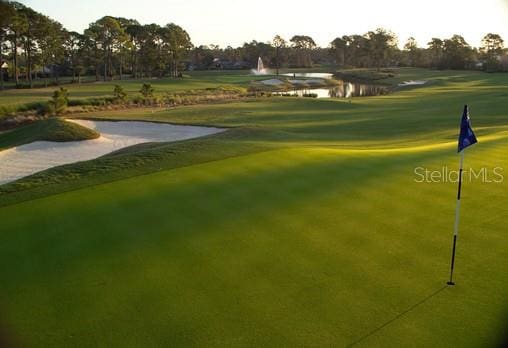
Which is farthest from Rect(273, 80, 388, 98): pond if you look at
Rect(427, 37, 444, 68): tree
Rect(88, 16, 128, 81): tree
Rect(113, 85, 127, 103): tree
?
Rect(427, 37, 444, 68): tree

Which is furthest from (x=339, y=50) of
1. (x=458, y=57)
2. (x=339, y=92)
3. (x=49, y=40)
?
(x=49, y=40)

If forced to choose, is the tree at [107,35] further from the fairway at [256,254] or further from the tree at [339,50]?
the tree at [339,50]

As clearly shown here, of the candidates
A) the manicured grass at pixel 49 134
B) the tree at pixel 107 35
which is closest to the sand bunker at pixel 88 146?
the manicured grass at pixel 49 134

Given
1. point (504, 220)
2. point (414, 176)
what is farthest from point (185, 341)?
point (414, 176)

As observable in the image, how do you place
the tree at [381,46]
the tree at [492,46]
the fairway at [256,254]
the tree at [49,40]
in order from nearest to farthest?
the fairway at [256,254] → the tree at [49,40] → the tree at [492,46] → the tree at [381,46]

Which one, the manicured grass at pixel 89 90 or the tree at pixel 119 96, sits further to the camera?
the manicured grass at pixel 89 90

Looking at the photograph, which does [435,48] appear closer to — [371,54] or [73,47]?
[371,54]

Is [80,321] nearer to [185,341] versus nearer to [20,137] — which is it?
[185,341]
